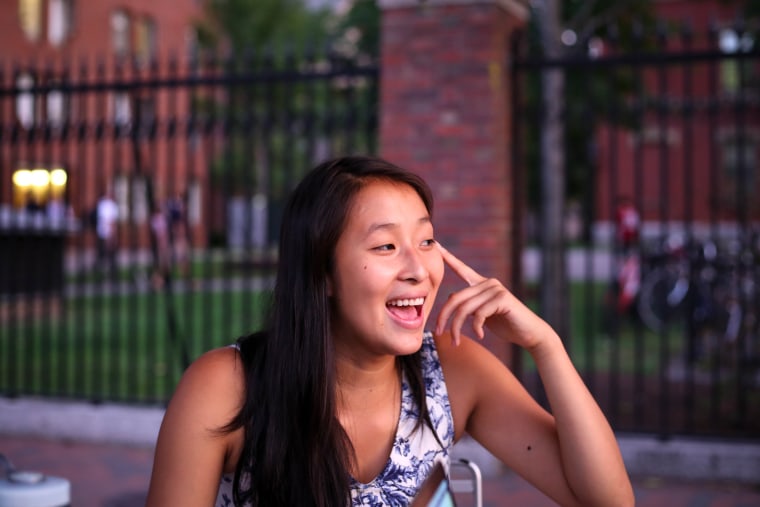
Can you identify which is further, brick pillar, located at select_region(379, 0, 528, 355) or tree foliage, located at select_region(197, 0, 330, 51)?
tree foliage, located at select_region(197, 0, 330, 51)

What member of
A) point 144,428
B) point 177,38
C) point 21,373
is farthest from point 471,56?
point 177,38

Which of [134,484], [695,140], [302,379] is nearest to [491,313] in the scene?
[302,379]

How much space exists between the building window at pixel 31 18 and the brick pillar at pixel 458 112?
2341 centimetres

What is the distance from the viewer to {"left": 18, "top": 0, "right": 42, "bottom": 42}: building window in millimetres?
26188

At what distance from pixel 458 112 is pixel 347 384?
11.9ft

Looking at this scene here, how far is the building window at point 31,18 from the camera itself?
26.2 m

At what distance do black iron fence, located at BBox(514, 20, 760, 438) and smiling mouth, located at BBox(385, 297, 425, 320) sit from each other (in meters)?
3.18

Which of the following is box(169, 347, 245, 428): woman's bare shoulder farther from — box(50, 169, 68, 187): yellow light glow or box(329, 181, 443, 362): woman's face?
box(50, 169, 68, 187): yellow light glow

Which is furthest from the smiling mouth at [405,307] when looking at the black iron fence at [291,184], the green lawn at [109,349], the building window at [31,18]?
the building window at [31,18]

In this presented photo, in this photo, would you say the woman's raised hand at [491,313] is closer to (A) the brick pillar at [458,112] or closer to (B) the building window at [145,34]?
(A) the brick pillar at [458,112]

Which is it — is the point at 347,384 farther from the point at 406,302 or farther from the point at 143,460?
the point at 143,460

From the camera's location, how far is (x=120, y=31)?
1164 inches

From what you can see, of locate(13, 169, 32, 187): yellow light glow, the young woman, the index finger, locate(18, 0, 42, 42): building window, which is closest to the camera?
the young woman


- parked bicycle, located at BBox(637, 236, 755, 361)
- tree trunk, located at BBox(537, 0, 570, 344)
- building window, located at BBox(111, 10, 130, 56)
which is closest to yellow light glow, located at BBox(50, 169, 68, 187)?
tree trunk, located at BBox(537, 0, 570, 344)
